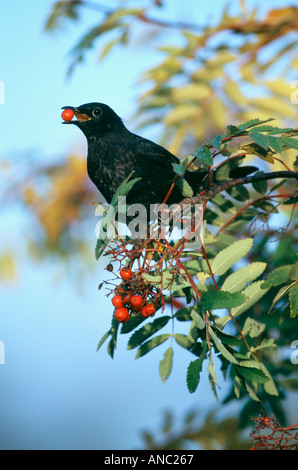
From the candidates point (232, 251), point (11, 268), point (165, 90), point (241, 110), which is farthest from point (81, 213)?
point (232, 251)

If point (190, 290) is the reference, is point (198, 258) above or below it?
above

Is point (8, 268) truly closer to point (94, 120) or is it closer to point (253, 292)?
point (94, 120)

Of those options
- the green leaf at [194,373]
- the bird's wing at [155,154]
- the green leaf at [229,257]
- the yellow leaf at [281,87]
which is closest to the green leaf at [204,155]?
the green leaf at [229,257]

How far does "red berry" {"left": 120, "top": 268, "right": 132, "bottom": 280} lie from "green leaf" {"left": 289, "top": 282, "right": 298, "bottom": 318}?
546 mm

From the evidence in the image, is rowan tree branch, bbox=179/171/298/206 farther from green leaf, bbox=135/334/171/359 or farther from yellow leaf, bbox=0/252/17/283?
yellow leaf, bbox=0/252/17/283

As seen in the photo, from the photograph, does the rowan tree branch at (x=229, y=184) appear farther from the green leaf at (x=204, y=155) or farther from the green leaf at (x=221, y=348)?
the green leaf at (x=221, y=348)

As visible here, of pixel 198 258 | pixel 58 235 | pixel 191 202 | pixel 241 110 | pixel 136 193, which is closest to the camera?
pixel 191 202

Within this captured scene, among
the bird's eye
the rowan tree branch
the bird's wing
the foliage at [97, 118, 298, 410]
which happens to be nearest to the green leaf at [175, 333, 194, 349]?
the foliage at [97, 118, 298, 410]

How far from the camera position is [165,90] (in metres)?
3.45

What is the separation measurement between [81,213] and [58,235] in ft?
0.77

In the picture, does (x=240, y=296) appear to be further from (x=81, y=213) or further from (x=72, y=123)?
(x=81, y=213)

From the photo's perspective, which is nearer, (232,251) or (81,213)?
(232,251)

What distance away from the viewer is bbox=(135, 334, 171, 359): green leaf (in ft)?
6.84

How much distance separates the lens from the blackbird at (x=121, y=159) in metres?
2.68
